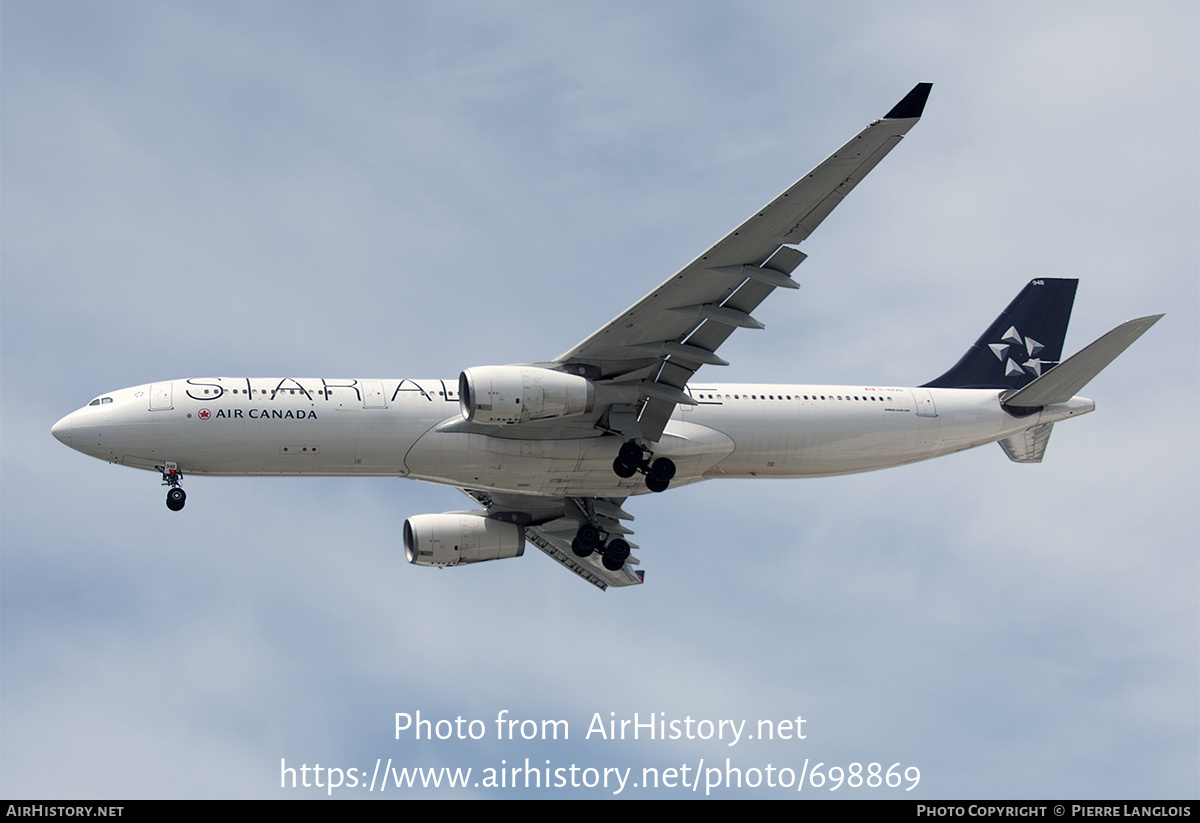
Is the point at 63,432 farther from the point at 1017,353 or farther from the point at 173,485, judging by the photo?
the point at 1017,353

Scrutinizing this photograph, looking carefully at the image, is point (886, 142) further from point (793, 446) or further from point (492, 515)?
point (492, 515)

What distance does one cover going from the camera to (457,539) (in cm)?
4075

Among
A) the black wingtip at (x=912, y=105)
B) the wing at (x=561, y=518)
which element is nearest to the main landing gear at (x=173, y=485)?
the wing at (x=561, y=518)

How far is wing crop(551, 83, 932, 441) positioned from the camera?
28.3 metres

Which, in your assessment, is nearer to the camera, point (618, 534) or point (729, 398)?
point (729, 398)

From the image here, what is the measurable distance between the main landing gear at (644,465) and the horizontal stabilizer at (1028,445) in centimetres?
1187

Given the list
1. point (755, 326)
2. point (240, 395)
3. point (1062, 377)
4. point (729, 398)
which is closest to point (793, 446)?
point (729, 398)

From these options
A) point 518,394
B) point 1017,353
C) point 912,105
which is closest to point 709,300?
point 518,394

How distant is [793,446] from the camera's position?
37375 mm

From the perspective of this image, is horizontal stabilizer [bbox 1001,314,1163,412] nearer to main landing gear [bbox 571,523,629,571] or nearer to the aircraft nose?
main landing gear [bbox 571,523,629,571]

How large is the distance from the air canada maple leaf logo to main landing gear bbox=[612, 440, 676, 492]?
12.7m

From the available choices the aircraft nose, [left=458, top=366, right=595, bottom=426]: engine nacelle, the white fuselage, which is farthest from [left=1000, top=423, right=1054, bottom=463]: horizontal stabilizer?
the aircraft nose

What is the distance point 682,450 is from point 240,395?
12.0 metres

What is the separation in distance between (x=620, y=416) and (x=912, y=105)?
1176 cm
